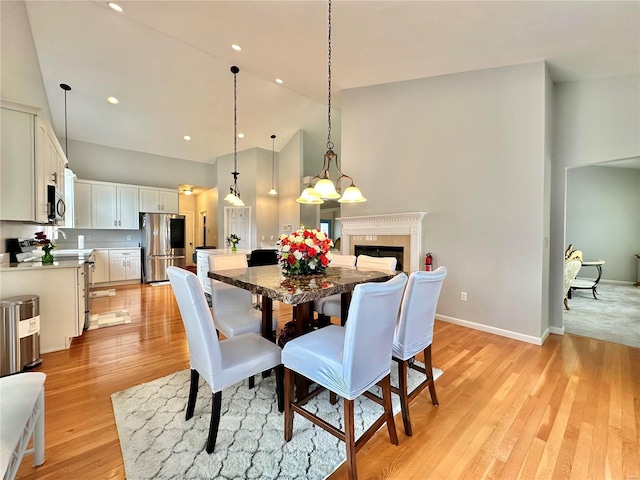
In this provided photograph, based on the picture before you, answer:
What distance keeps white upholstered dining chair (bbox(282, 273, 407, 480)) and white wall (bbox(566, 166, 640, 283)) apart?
25.7 feet

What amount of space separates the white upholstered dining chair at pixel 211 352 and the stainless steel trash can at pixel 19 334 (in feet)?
6.22

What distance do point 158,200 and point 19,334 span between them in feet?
16.6

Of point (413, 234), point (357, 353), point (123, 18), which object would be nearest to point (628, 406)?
point (357, 353)

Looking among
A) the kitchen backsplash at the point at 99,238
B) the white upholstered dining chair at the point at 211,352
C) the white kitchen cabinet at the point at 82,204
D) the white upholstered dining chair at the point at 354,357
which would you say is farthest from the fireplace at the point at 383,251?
the white kitchen cabinet at the point at 82,204

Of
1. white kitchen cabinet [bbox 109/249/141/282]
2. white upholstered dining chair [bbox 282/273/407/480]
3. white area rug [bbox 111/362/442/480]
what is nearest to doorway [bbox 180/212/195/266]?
white kitchen cabinet [bbox 109/249/141/282]

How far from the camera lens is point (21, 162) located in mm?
2721

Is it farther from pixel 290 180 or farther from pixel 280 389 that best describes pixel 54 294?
pixel 290 180

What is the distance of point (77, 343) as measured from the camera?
10.1 ft

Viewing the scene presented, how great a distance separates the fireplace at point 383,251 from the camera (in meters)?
4.18

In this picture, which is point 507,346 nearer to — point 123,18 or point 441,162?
point 441,162

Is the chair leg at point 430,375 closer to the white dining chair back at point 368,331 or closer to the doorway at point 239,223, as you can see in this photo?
the white dining chair back at point 368,331

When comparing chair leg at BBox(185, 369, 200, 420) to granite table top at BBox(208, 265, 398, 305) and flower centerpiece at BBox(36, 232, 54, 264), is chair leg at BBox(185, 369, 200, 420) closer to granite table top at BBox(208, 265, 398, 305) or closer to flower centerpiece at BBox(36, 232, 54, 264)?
granite table top at BBox(208, 265, 398, 305)

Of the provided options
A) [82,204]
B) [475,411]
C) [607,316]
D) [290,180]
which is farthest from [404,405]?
[82,204]

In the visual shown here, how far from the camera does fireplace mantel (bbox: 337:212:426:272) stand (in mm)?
3953
